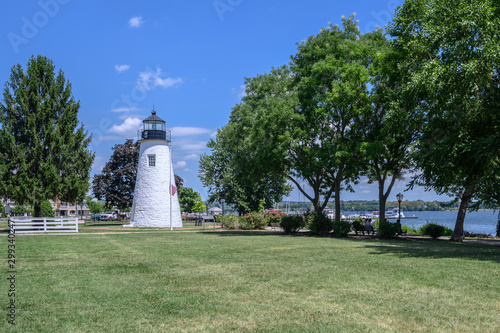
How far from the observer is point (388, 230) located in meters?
24.6

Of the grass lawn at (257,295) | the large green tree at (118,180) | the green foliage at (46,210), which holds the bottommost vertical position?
the grass lawn at (257,295)

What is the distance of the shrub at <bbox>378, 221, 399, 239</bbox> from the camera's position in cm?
2455

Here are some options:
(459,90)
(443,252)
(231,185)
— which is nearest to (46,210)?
(231,185)

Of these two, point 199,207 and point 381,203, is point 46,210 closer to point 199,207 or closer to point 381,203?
point 199,207

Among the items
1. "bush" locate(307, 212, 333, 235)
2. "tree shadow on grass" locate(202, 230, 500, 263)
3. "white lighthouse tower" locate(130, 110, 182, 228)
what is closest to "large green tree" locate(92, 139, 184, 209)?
"white lighthouse tower" locate(130, 110, 182, 228)

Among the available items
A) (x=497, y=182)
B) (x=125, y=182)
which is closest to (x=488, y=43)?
(x=497, y=182)

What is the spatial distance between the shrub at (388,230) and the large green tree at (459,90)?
514cm

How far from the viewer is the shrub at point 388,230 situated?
80.5 ft

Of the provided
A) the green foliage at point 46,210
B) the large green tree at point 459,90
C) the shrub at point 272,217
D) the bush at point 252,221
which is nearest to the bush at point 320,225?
the large green tree at point 459,90

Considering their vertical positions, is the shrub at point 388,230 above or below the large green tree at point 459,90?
below

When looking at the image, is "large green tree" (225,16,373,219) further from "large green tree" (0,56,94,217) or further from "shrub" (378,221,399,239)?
"large green tree" (0,56,94,217)

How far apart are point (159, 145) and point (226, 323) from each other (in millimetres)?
34510

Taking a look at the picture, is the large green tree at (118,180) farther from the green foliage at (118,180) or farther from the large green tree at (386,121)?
the large green tree at (386,121)

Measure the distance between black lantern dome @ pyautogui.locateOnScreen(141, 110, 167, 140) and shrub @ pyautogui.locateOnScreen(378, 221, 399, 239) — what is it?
2284 cm
